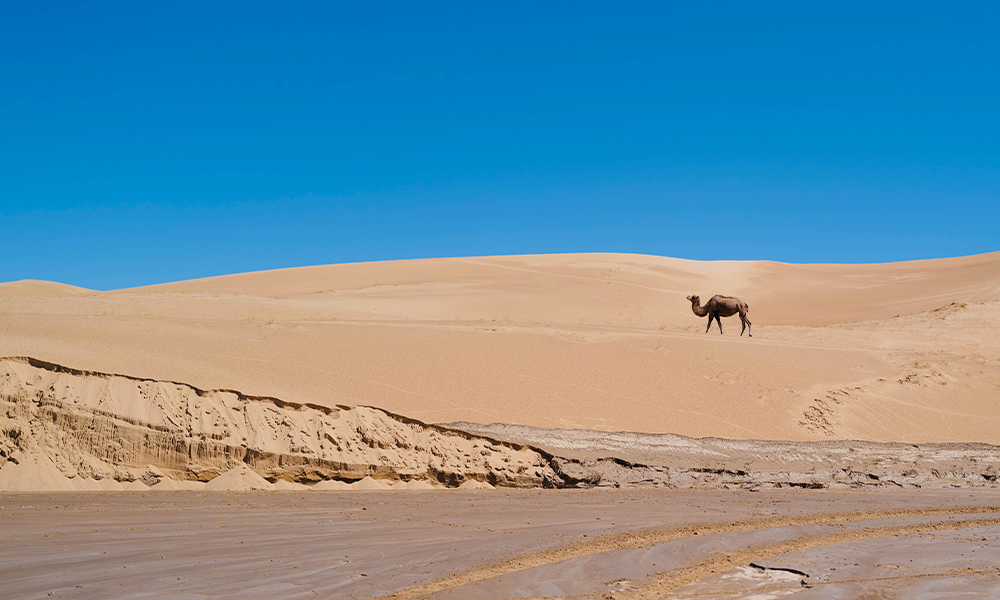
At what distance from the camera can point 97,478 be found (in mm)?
10758

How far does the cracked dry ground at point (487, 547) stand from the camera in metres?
6.23

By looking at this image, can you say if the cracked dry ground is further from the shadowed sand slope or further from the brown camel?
the brown camel

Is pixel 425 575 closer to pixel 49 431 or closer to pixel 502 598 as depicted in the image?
pixel 502 598

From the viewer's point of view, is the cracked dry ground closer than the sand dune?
Yes

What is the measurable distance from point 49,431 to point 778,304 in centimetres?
3588

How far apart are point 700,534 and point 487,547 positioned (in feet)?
7.87

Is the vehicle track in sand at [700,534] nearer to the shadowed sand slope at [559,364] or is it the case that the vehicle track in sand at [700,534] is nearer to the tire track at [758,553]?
the tire track at [758,553]

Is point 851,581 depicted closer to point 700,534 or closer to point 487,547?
point 700,534

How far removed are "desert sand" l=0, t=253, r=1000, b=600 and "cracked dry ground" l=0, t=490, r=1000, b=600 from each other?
0.04 metres

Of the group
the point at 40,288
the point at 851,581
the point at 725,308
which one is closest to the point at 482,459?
the point at 851,581

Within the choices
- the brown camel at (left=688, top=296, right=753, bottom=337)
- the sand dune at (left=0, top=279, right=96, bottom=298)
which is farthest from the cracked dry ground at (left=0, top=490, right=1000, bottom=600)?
the sand dune at (left=0, top=279, right=96, bottom=298)

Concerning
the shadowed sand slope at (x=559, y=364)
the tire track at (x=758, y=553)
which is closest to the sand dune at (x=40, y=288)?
the shadowed sand slope at (x=559, y=364)

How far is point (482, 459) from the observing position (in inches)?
498

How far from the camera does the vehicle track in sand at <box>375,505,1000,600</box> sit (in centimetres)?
636
